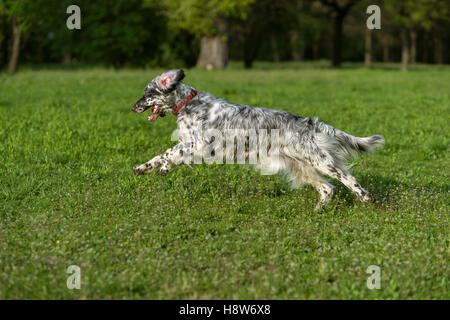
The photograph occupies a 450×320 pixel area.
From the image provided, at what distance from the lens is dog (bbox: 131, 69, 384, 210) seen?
6.71 meters

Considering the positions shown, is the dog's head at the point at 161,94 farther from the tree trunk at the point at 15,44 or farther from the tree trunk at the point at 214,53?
the tree trunk at the point at 214,53

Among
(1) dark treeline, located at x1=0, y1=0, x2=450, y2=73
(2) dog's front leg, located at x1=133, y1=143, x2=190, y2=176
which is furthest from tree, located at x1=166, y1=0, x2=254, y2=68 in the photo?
(2) dog's front leg, located at x1=133, y1=143, x2=190, y2=176

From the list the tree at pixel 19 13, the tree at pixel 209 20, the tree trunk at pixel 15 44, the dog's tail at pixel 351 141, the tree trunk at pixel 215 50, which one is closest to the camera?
the dog's tail at pixel 351 141

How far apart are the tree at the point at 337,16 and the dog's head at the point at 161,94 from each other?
31.9 metres

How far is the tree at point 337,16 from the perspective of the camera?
3672 centimetres

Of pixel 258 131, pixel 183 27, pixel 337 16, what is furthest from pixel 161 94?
pixel 337 16

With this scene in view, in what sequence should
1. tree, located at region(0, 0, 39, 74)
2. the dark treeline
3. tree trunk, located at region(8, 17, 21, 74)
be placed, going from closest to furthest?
tree, located at region(0, 0, 39, 74) < tree trunk, located at region(8, 17, 21, 74) < the dark treeline

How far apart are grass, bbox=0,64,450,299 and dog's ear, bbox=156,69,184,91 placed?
Answer: 55.1 inches

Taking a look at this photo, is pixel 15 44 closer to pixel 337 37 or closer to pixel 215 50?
pixel 215 50

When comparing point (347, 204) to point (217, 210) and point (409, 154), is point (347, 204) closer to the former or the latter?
point (217, 210)

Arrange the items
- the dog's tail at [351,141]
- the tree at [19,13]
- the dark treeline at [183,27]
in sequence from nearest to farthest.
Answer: the dog's tail at [351,141] → the tree at [19,13] → the dark treeline at [183,27]

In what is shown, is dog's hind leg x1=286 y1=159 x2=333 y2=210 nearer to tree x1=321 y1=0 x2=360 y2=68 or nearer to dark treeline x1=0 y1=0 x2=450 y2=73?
dark treeline x1=0 y1=0 x2=450 y2=73

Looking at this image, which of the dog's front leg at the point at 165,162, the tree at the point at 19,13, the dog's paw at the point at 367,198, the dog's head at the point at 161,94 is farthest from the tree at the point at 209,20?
the dog's paw at the point at 367,198
